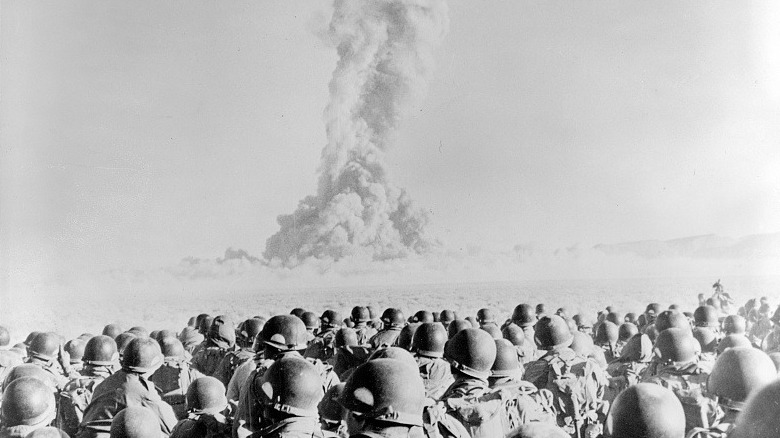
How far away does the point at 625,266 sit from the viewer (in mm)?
37125

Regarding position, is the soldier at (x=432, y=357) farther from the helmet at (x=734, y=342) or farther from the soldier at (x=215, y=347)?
→ the soldier at (x=215, y=347)

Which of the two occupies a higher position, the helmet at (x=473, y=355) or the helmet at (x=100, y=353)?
the helmet at (x=473, y=355)

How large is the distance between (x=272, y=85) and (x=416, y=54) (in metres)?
10.1

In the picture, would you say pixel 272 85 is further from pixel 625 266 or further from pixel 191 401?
pixel 191 401

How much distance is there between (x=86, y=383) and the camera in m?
6.71

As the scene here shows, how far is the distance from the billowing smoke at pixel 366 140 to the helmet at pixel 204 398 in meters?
30.2

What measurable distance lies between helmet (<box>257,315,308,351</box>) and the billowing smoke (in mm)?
29661

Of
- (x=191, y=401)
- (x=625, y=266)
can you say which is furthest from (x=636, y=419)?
(x=625, y=266)

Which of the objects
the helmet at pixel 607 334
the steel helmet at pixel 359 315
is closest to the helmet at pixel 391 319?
the steel helmet at pixel 359 315

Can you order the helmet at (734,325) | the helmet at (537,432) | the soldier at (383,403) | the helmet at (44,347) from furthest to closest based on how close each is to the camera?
the helmet at (734,325) → the helmet at (44,347) → the soldier at (383,403) → the helmet at (537,432)

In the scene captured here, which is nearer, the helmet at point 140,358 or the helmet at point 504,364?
the helmet at point 504,364

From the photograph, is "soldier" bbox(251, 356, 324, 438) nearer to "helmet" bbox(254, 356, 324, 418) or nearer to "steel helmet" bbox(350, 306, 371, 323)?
"helmet" bbox(254, 356, 324, 418)

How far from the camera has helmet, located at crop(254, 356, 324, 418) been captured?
387 centimetres

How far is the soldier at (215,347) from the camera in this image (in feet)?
28.5
